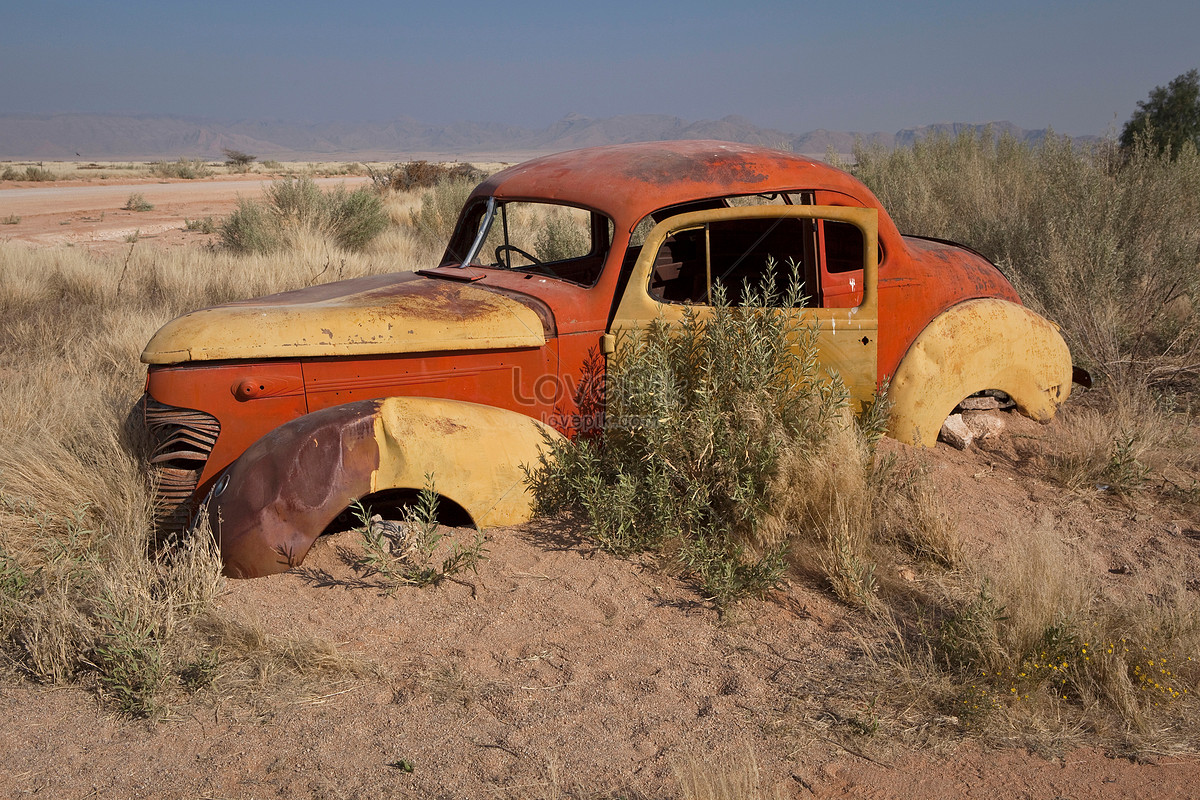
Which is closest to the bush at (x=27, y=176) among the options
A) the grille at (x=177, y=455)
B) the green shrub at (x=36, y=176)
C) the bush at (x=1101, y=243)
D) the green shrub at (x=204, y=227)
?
the green shrub at (x=36, y=176)

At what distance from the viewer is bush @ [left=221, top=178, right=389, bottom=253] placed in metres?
11.9

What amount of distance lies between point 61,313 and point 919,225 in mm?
9331

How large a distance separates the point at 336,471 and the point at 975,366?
11.3 ft

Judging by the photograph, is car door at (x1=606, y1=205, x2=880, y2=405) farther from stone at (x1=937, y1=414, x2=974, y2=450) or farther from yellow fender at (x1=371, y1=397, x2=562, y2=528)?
stone at (x1=937, y1=414, x2=974, y2=450)

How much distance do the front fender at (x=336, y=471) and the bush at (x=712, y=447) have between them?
0.37 m

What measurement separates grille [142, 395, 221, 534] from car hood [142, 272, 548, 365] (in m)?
0.25

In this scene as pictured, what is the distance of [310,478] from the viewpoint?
132 inches

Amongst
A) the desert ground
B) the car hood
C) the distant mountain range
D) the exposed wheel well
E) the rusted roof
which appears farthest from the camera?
the distant mountain range

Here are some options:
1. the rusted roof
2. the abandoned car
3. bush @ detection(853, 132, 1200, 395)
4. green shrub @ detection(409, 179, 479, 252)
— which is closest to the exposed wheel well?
the abandoned car

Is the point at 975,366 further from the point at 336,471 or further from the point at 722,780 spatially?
the point at 336,471

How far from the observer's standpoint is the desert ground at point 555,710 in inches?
99.6

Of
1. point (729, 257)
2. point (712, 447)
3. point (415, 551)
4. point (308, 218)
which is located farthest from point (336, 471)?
point (308, 218)

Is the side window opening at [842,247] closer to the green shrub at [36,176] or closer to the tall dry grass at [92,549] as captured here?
the tall dry grass at [92,549]

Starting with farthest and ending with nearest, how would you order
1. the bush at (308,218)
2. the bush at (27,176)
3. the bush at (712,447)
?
the bush at (27,176) < the bush at (308,218) < the bush at (712,447)
